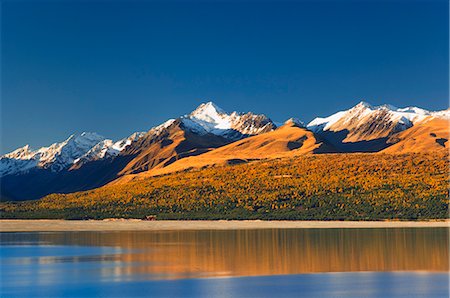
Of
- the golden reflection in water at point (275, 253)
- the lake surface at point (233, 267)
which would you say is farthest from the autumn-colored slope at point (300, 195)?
the lake surface at point (233, 267)

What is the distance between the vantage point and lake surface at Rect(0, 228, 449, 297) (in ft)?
161

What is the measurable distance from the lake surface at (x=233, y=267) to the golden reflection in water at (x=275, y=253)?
94mm

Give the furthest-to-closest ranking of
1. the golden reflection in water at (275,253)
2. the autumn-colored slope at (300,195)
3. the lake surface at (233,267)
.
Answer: the autumn-colored slope at (300,195) → the golden reflection in water at (275,253) → the lake surface at (233,267)

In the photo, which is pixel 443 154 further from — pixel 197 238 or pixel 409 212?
pixel 197 238

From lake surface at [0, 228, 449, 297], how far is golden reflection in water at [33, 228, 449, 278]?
0.09 m

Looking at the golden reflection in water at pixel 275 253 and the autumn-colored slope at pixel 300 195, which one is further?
the autumn-colored slope at pixel 300 195

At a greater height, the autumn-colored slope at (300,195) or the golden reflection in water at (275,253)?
the autumn-colored slope at (300,195)

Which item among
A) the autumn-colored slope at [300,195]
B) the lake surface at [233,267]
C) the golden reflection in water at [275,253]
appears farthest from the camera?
the autumn-colored slope at [300,195]

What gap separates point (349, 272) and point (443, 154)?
145 m

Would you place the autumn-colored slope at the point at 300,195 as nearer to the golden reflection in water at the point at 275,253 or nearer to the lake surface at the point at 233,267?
the golden reflection in water at the point at 275,253

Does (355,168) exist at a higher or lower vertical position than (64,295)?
higher

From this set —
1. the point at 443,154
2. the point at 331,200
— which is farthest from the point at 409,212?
the point at 443,154

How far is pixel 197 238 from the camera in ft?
318

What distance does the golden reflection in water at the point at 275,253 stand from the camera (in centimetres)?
5997
